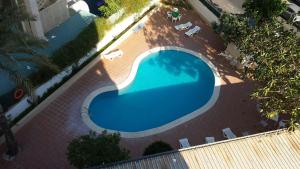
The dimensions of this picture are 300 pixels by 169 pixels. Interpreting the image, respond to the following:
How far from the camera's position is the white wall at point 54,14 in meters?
24.4

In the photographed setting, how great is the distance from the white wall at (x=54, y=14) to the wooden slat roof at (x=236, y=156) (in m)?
13.7

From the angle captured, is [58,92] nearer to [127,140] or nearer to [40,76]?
[40,76]

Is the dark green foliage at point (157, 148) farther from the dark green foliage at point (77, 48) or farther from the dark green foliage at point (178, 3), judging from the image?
the dark green foliage at point (178, 3)

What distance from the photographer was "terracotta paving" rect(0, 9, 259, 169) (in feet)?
62.7

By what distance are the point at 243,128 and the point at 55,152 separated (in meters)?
10.9

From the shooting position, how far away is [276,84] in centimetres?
1741

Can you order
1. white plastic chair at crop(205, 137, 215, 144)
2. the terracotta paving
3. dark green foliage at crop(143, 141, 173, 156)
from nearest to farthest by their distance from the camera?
dark green foliage at crop(143, 141, 173, 156) → the terracotta paving → white plastic chair at crop(205, 137, 215, 144)

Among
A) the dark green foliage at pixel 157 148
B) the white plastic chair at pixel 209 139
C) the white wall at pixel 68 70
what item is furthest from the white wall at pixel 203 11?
the dark green foliage at pixel 157 148

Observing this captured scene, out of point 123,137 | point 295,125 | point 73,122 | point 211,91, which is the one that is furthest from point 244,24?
point 73,122

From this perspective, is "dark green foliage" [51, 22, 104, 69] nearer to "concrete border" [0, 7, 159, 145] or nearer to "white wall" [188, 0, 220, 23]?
"concrete border" [0, 7, 159, 145]

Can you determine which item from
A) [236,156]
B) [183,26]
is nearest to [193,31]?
[183,26]

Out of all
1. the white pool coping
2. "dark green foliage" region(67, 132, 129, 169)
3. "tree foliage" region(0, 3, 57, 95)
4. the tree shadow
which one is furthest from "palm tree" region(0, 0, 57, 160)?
the tree shadow

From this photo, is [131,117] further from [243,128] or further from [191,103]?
[243,128]

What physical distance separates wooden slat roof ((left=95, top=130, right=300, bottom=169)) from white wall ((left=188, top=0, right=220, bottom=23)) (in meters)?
13.9
